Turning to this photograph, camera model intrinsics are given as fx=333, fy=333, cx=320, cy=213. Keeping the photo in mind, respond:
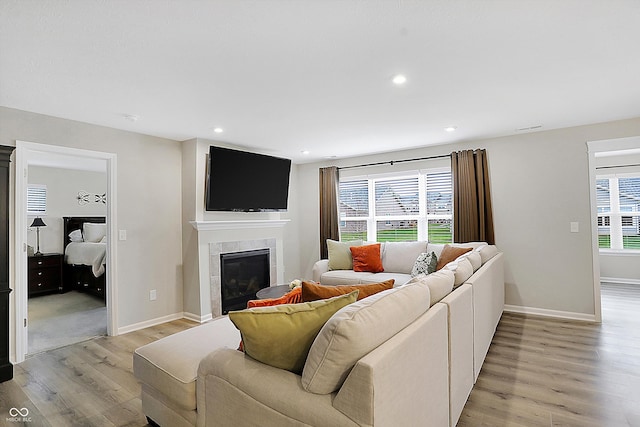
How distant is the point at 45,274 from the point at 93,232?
1052 mm

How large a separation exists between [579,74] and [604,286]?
4.86 meters

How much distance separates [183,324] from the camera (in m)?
4.17

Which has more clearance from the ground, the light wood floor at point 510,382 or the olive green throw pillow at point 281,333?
the olive green throw pillow at point 281,333

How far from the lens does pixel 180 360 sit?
1.83m

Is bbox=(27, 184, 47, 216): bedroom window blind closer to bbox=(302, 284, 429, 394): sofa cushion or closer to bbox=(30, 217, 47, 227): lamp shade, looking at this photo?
bbox=(30, 217, 47, 227): lamp shade

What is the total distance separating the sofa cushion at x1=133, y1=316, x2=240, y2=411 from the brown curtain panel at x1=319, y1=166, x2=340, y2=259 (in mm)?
3608

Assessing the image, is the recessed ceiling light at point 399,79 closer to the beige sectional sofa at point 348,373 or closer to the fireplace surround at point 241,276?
the beige sectional sofa at point 348,373

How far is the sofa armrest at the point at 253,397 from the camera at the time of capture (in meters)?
1.19

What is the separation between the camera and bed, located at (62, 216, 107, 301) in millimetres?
5520

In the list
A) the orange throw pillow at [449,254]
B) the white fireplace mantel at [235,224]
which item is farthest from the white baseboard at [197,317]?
the orange throw pillow at [449,254]

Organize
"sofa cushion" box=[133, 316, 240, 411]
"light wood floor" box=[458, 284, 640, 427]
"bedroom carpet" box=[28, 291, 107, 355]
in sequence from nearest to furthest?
1. "sofa cushion" box=[133, 316, 240, 411]
2. "light wood floor" box=[458, 284, 640, 427]
3. "bedroom carpet" box=[28, 291, 107, 355]

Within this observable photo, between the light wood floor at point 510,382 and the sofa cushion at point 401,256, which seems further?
the sofa cushion at point 401,256

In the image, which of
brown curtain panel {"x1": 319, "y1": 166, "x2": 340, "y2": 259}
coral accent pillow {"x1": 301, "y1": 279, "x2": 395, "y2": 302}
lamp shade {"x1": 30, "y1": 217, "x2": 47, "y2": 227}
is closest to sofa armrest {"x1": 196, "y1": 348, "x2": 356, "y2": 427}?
coral accent pillow {"x1": 301, "y1": 279, "x2": 395, "y2": 302}

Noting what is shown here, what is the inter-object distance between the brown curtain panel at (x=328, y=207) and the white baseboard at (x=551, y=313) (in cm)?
276
